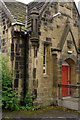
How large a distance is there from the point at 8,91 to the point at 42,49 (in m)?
3.09

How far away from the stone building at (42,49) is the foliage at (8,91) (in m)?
0.35

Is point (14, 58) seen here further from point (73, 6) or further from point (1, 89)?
point (73, 6)

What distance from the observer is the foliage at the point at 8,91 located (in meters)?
6.98

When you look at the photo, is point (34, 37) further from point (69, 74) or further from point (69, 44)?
point (69, 74)

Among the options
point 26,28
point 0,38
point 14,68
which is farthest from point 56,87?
point 0,38

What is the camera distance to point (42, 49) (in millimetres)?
8430

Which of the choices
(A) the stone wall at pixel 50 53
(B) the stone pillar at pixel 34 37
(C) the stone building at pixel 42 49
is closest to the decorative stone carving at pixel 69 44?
(C) the stone building at pixel 42 49

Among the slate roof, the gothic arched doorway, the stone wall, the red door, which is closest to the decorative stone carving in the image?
the stone wall

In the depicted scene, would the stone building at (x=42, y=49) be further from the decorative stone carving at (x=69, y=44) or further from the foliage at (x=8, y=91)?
the foliage at (x=8, y=91)

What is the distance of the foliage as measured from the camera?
698 centimetres

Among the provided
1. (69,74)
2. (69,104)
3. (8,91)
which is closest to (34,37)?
(8,91)

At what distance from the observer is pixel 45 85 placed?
27.6 feet

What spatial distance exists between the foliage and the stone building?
0.35m

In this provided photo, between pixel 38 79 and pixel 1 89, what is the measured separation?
2143 mm
